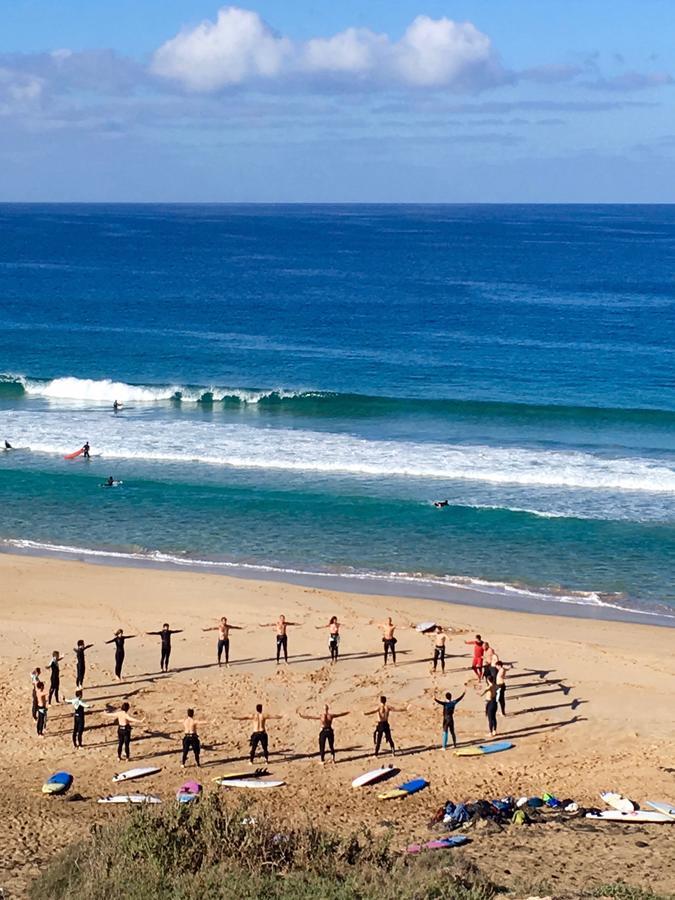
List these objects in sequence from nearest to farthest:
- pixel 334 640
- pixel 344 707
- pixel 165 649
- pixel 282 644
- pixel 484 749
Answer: pixel 484 749 → pixel 344 707 → pixel 165 649 → pixel 334 640 → pixel 282 644

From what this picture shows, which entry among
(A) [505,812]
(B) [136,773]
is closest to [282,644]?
(B) [136,773]

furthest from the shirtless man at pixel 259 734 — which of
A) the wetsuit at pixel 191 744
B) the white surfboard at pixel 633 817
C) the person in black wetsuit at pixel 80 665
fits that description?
the white surfboard at pixel 633 817

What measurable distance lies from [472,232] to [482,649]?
160 meters

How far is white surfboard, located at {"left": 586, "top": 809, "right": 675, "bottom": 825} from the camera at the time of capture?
17.3 metres

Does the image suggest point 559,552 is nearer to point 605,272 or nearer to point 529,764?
point 529,764

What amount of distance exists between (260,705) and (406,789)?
2848mm

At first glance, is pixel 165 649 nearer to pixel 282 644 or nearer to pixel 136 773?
pixel 282 644

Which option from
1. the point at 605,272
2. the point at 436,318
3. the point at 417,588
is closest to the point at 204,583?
the point at 417,588

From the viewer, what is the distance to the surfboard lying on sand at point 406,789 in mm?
18203

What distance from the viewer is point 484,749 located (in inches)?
784

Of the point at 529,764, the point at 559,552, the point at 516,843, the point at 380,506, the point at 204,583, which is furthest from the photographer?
the point at 380,506

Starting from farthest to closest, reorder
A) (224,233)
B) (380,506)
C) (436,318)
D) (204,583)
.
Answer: (224,233) < (436,318) < (380,506) < (204,583)

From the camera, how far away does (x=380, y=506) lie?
35.7 m

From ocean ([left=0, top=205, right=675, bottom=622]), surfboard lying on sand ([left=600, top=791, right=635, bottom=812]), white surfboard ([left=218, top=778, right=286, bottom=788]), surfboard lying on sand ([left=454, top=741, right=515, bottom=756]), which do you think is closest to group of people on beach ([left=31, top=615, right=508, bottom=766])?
surfboard lying on sand ([left=454, top=741, right=515, bottom=756])
